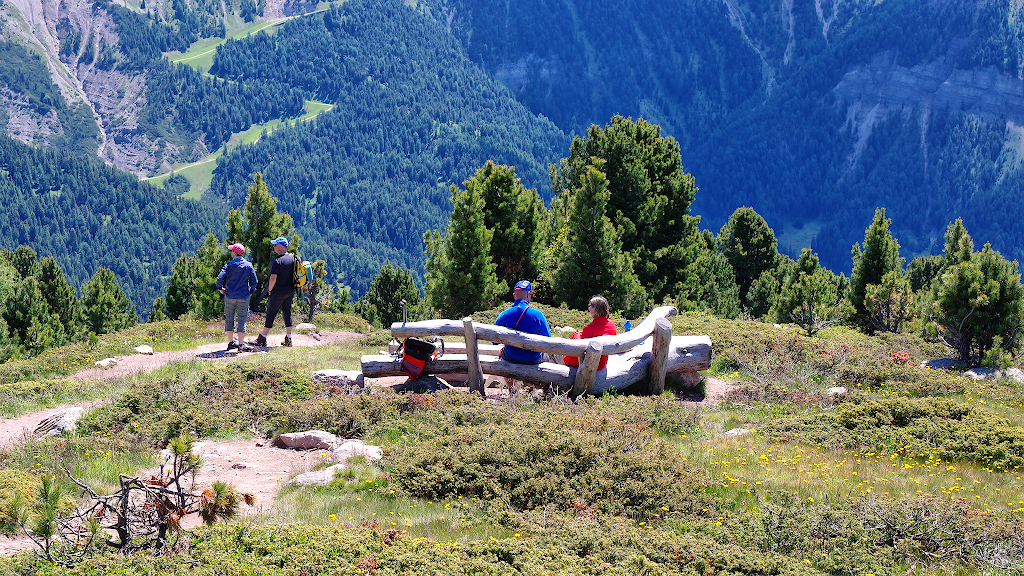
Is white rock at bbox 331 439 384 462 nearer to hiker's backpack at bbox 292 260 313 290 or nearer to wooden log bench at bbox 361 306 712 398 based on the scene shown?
wooden log bench at bbox 361 306 712 398

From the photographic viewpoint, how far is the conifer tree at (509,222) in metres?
32.2

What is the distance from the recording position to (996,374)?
1972 cm

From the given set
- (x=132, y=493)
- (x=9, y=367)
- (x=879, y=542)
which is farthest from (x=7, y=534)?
(x=9, y=367)

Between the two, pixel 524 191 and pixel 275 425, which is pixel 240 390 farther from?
pixel 524 191

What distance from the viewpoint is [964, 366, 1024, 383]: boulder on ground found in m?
19.2

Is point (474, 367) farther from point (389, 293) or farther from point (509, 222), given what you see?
point (389, 293)

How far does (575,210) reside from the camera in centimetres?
2925

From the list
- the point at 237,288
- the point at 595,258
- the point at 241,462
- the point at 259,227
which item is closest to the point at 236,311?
the point at 237,288

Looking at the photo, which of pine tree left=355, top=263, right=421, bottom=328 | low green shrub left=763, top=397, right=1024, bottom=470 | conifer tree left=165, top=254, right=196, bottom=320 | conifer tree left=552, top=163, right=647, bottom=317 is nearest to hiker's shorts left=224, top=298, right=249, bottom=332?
low green shrub left=763, top=397, right=1024, bottom=470

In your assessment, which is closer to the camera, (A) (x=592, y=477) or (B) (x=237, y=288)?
(A) (x=592, y=477)

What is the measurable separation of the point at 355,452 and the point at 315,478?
1111mm

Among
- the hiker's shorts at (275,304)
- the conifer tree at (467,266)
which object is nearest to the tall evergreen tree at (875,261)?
the conifer tree at (467,266)

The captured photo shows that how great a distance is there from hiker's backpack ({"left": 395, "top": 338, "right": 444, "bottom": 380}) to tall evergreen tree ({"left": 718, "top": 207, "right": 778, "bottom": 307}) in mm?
56531

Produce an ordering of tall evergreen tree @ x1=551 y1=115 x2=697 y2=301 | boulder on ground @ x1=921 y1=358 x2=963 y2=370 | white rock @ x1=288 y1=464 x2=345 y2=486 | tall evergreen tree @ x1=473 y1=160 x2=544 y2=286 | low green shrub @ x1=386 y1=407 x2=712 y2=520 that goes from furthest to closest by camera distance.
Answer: tall evergreen tree @ x1=551 y1=115 x2=697 y2=301, tall evergreen tree @ x1=473 y1=160 x2=544 y2=286, boulder on ground @ x1=921 y1=358 x2=963 y2=370, white rock @ x1=288 y1=464 x2=345 y2=486, low green shrub @ x1=386 y1=407 x2=712 y2=520
